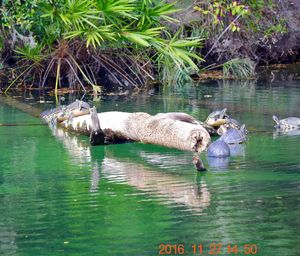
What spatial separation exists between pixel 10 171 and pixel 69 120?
9.66 feet

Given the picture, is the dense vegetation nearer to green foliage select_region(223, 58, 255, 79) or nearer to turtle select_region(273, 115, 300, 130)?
green foliage select_region(223, 58, 255, 79)

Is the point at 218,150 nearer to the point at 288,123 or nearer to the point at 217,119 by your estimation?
the point at 217,119

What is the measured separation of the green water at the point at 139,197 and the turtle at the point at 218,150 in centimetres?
10

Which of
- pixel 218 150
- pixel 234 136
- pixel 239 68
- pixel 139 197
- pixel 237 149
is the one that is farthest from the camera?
pixel 239 68

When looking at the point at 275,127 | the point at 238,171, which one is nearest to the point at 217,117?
the point at 275,127

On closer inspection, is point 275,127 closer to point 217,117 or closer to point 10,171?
point 217,117

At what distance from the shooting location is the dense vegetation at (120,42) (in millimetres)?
16297

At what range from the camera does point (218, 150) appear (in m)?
9.78

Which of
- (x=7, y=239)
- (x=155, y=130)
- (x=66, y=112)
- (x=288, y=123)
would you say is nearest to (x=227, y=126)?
(x=288, y=123)

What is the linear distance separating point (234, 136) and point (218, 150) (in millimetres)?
1079

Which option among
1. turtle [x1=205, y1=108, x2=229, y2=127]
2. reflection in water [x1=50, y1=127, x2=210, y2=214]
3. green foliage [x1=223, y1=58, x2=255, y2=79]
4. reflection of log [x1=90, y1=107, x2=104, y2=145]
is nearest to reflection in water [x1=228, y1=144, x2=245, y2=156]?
reflection in water [x1=50, y1=127, x2=210, y2=214]

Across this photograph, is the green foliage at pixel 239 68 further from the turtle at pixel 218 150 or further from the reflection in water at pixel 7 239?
the reflection in water at pixel 7 239
